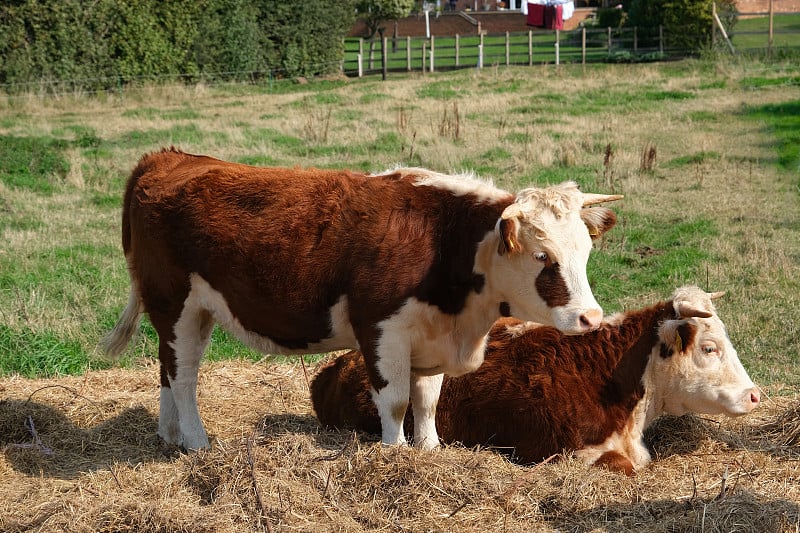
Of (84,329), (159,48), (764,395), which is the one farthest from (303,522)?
(159,48)

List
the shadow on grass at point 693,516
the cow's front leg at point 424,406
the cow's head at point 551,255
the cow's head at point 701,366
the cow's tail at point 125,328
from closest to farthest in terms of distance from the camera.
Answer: the shadow on grass at point 693,516
the cow's head at point 551,255
the cow's front leg at point 424,406
the cow's head at point 701,366
the cow's tail at point 125,328

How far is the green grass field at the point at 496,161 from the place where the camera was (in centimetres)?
949

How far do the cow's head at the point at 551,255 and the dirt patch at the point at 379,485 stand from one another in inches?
38.8

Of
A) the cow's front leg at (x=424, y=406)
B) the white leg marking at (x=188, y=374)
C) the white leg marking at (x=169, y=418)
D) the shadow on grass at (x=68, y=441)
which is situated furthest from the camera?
the white leg marking at (x=169, y=418)

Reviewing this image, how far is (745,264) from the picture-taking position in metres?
10.9

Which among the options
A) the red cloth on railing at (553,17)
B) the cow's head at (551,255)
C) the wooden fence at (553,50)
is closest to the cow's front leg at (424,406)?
the cow's head at (551,255)

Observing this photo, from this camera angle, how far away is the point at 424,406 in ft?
20.5

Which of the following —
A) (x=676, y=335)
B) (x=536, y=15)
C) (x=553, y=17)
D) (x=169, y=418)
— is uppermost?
(x=536, y=15)

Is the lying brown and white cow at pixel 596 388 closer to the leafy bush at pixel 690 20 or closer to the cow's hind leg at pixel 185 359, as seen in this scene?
the cow's hind leg at pixel 185 359

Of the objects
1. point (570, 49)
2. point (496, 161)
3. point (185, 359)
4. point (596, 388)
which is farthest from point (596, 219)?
point (570, 49)

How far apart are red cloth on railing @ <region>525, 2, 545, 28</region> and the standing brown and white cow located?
2485 inches

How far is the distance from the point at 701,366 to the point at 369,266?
2.41 m

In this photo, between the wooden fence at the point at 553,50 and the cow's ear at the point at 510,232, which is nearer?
the cow's ear at the point at 510,232

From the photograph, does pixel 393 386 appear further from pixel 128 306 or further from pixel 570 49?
pixel 570 49
